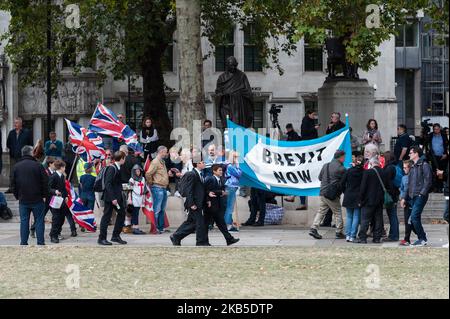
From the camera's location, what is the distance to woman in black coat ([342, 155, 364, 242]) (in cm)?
2472

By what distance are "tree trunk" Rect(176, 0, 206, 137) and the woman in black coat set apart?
6.84 metres

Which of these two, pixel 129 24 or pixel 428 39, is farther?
pixel 428 39

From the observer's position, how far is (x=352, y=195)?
81.0ft

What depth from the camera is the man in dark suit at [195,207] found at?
2312 centimetres

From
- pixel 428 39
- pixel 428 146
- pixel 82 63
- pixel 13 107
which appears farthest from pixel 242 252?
pixel 428 39

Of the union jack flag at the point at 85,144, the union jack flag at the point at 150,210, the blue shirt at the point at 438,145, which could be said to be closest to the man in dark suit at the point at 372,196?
the union jack flag at the point at 150,210

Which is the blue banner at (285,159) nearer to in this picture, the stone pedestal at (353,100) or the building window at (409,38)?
the stone pedestal at (353,100)

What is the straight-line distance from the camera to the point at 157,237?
2669 centimetres

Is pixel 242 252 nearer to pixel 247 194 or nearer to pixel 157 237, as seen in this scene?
pixel 157 237

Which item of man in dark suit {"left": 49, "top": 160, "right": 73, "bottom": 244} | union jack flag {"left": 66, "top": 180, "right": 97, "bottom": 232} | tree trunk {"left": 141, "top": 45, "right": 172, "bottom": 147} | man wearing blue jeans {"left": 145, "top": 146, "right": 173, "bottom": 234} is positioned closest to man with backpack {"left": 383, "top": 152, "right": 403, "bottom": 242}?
man wearing blue jeans {"left": 145, "top": 146, "right": 173, "bottom": 234}

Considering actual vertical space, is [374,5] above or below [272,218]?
above

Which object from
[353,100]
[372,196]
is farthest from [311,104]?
[372,196]

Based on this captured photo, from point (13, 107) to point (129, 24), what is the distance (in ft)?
38.8
